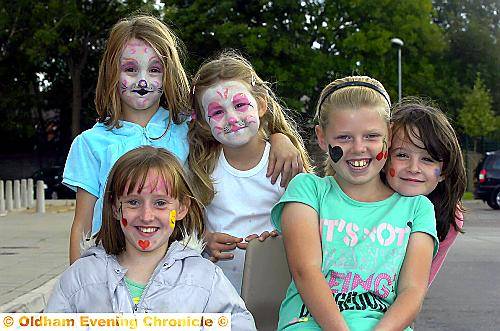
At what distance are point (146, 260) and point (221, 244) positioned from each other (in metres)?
0.53

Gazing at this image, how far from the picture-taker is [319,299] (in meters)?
2.85

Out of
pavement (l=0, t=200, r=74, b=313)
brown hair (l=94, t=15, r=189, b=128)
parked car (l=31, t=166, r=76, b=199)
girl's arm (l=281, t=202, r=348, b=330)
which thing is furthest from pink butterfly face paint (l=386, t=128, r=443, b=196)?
parked car (l=31, t=166, r=76, b=199)

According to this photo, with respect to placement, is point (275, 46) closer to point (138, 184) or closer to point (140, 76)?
point (140, 76)

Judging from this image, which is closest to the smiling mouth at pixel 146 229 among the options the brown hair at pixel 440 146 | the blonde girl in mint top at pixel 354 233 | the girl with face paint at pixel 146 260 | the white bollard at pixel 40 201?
the girl with face paint at pixel 146 260

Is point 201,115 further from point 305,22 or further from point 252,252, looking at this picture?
point 305,22

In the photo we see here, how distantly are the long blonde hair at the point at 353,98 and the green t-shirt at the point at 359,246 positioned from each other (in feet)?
0.69

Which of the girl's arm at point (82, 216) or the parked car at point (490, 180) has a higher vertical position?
the girl's arm at point (82, 216)

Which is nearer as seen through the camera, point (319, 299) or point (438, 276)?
point (319, 299)

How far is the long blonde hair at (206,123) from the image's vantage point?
347 centimetres

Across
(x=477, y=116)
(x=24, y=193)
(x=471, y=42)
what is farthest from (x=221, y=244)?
(x=471, y=42)

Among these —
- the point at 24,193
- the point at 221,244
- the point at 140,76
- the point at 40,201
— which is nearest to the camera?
the point at 221,244

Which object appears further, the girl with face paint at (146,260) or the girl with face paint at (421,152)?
the girl with face paint at (421,152)

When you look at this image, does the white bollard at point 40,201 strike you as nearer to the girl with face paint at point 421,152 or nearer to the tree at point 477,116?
the tree at point 477,116

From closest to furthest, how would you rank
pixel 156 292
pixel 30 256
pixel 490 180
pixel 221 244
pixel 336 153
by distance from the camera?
pixel 156 292 → pixel 336 153 → pixel 221 244 → pixel 30 256 → pixel 490 180
